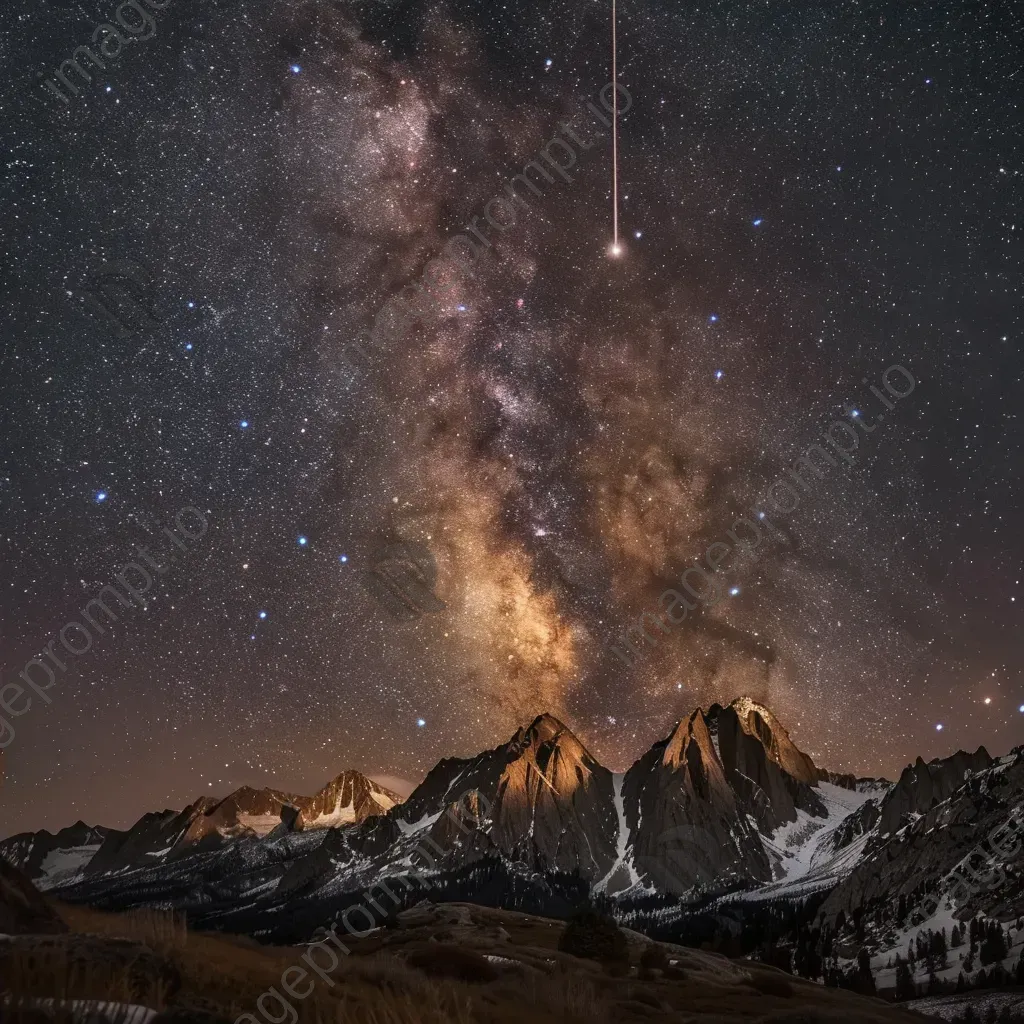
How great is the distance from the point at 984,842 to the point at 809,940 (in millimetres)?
46246

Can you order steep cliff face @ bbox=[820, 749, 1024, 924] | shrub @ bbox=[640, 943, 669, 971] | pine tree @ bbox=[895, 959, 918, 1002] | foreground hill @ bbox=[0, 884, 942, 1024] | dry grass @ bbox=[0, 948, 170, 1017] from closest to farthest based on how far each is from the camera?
1. dry grass @ bbox=[0, 948, 170, 1017]
2. foreground hill @ bbox=[0, 884, 942, 1024]
3. shrub @ bbox=[640, 943, 669, 971]
4. pine tree @ bbox=[895, 959, 918, 1002]
5. steep cliff face @ bbox=[820, 749, 1024, 924]

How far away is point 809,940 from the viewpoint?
170 metres

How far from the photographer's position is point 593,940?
102 feet

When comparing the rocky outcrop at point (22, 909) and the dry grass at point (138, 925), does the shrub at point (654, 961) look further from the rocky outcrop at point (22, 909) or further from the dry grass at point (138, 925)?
the rocky outcrop at point (22, 909)

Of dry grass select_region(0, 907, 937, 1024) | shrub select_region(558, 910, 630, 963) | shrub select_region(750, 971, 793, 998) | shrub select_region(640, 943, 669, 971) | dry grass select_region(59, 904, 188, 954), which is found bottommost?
shrub select_region(750, 971, 793, 998)

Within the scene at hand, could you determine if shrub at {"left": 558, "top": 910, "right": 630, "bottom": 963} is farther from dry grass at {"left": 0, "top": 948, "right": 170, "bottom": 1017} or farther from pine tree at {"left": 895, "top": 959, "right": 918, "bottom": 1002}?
pine tree at {"left": 895, "top": 959, "right": 918, "bottom": 1002}

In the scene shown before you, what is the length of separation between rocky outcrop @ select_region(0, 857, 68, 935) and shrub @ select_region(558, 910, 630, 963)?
81.1 feet

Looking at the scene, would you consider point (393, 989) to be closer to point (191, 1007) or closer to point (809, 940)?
point (191, 1007)

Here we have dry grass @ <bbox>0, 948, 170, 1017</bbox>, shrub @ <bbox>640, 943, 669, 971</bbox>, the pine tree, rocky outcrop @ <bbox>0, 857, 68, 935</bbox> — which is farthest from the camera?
the pine tree

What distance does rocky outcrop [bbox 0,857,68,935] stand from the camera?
8.95m

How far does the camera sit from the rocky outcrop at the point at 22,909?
895cm

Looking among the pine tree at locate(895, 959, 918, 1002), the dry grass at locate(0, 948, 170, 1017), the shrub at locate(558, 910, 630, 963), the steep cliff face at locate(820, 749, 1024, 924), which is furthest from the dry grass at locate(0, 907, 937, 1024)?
the steep cliff face at locate(820, 749, 1024, 924)

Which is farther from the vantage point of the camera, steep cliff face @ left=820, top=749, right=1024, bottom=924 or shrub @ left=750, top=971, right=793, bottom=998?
steep cliff face @ left=820, top=749, right=1024, bottom=924

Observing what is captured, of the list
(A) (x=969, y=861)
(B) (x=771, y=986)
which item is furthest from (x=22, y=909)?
(A) (x=969, y=861)
